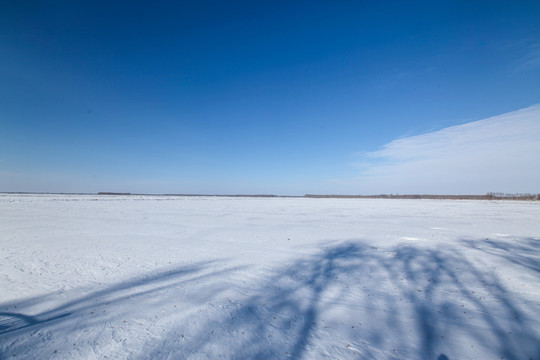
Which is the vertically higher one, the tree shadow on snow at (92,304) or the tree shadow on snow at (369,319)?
the tree shadow on snow at (92,304)

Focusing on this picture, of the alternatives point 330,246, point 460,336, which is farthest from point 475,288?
point 330,246

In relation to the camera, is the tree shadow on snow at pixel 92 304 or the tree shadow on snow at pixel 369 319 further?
the tree shadow on snow at pixel 92 304

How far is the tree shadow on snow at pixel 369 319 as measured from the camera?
273cm

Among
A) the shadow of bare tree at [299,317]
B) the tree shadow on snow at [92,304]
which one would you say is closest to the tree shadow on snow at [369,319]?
the shadow of bare tree at [299,317]

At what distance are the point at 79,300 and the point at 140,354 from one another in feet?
6.46

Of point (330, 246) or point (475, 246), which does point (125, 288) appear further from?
point (475, 246)

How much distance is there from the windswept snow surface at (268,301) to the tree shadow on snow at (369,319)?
0.06ft

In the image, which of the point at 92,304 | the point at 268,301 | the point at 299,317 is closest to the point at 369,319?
the point at 299,317

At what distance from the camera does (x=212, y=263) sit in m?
5.73

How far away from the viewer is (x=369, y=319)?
11.0 ft

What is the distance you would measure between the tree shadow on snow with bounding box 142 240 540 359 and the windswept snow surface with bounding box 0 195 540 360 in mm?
18

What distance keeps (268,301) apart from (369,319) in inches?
59.1

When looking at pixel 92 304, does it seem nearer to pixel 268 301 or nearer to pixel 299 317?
pixel 268 301

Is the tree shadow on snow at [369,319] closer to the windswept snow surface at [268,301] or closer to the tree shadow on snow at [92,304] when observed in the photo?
the windswept snow surface at [268,301]
